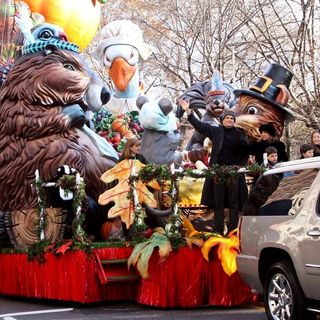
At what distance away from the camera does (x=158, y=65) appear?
97.2 ft

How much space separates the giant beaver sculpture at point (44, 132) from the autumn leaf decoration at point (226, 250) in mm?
2571

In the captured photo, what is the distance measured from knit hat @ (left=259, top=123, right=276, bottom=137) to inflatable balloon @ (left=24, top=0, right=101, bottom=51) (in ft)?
21.2

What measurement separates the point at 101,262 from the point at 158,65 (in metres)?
21.3

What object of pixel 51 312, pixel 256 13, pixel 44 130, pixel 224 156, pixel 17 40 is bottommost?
pixel 51 312

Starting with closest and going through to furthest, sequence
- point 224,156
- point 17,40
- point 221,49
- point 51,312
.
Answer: point 51,312 → point 224,156 → point 17,40 → point 221,49

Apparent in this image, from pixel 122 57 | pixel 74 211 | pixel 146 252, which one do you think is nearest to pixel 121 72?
pixel 122 57

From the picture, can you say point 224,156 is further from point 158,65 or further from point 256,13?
point 158,65

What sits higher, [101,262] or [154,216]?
[154,216]

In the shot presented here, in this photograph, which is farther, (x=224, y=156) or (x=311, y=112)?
(x=311, y=112)

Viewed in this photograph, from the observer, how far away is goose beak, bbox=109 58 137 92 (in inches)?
703

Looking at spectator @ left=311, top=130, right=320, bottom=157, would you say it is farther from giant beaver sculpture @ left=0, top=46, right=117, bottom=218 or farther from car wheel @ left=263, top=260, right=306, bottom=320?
car wheel @ left=263, top=260, right=306, bottom=320

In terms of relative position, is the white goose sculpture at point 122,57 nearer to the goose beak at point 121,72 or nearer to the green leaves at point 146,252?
the goose beak at point 121,72

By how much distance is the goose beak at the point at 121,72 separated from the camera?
17859 mm

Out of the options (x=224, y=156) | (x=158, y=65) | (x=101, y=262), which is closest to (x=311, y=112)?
(x=224, y=156)
